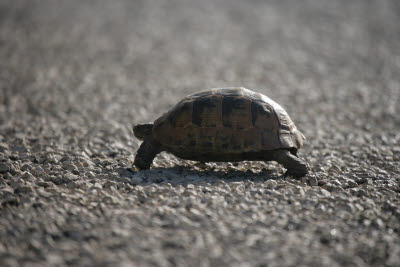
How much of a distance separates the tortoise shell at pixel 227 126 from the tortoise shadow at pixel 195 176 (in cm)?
37

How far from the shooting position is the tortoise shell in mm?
6434

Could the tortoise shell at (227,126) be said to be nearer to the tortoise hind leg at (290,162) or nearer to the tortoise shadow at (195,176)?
the tortoise hind leg at (290,162)

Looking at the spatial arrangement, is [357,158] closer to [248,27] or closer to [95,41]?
[95,41]

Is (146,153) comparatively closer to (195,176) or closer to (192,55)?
(195,176)

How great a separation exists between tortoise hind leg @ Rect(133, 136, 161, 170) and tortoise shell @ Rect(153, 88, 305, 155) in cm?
21

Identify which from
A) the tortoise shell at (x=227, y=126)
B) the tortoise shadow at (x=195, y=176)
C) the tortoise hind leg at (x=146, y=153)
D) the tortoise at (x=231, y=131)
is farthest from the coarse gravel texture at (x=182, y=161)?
the tortoise shell at (x=227, y=126)

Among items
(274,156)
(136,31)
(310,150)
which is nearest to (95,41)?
(136,31)

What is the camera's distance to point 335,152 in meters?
8.57

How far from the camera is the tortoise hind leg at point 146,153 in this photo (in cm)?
693

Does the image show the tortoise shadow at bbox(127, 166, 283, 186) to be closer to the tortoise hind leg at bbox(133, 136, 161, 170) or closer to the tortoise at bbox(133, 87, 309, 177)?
the tortoise hind leg at bbox(133, 136, 161, 170)

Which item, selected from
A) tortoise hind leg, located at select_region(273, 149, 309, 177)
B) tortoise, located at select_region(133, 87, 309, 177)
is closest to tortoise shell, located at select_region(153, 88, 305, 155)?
tortoise, located at select_region(133, 87, 309, 177)

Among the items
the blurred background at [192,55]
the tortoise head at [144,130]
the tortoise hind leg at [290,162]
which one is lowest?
the tortoise hind leg at [290,162]

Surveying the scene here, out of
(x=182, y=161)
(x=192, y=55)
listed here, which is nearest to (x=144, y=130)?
(x=182, y=161)

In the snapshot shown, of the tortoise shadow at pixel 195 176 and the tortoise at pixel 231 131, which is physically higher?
the tortoise at pixel 231 131
